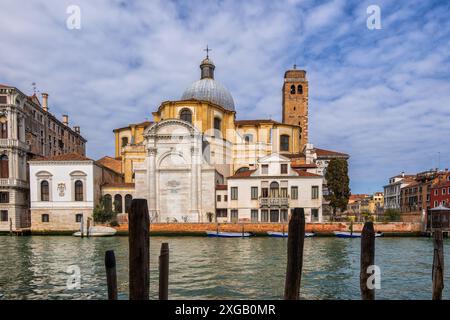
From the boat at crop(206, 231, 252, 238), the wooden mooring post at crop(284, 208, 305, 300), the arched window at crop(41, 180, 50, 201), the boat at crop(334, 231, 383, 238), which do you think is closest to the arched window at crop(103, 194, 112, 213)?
the arched window at crop(41, 180, 50, 201)

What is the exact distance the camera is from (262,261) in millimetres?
13547

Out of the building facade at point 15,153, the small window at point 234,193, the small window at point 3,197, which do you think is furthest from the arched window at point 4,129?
the small window at point 234,193

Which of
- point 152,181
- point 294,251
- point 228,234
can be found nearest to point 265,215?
point 228,234

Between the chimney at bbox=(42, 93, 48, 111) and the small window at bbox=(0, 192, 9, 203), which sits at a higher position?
the chimney at bbox=(42, 93, 48, 111)

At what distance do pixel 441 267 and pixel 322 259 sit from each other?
28.3 ft

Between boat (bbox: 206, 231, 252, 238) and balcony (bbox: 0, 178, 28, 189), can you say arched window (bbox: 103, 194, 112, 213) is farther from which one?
boat (bbox: 206, 231, 252, 238)

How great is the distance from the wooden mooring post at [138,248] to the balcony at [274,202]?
973 inches

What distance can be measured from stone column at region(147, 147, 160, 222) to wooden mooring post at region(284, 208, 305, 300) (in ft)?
85.5

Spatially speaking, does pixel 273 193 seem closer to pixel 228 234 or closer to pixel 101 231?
pixel 228 234

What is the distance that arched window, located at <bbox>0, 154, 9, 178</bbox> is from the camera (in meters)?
28.9

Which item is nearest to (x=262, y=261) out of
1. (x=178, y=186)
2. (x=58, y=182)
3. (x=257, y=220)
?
(x=257, y=220)

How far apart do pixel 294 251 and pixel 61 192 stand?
28.9 m

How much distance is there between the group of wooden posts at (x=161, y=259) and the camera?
3.95 m

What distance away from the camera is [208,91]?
39.2 m
